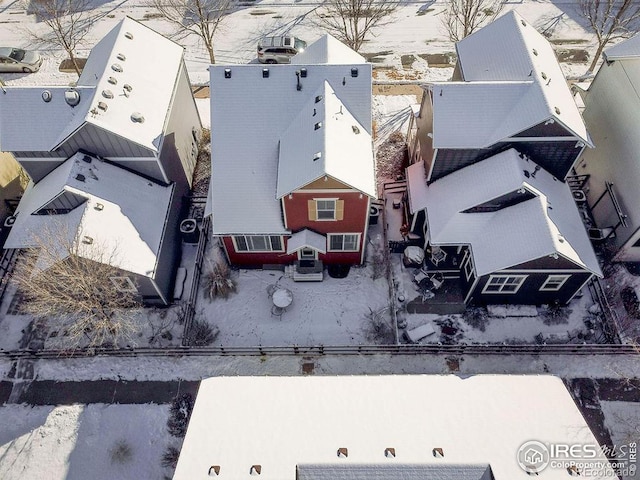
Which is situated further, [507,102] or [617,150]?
[617,150]

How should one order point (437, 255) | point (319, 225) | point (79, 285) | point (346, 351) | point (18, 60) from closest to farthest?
1. point (79, 285)
2. point (346, 351)
3. point (319, 225)
4. point (437, 255)
5. point (18, 60)

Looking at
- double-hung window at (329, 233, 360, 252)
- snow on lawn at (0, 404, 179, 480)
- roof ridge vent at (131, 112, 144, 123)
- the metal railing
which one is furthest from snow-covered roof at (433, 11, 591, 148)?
snow on lawn at (0, 404, 179, 480)

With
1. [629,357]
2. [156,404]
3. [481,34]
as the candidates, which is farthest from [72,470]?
[481,34]

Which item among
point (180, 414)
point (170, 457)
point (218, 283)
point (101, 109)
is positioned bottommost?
point (170, 457)

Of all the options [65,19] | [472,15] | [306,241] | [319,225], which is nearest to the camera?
[306,241]

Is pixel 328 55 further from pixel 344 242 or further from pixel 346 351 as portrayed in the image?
pixel 346 351

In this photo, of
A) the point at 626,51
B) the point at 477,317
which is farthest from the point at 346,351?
the point at 626,51
